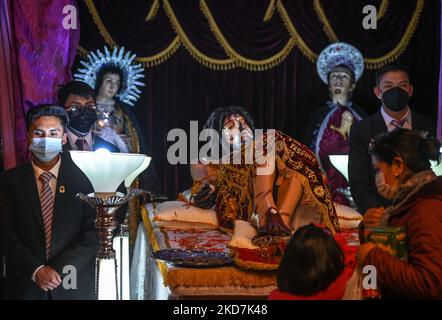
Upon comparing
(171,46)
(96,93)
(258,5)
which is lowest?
(96,93)

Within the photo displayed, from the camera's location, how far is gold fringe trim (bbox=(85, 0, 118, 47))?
20.4 feet

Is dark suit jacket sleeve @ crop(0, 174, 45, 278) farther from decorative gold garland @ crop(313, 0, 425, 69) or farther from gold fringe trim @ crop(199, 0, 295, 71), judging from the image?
decorative gold garland @ crop(313, 0, 425, 69)

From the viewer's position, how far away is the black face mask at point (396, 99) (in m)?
4.01

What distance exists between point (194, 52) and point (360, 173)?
130 inches

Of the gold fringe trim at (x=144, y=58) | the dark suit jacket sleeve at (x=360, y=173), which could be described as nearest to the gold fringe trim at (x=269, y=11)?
the gold fringe trim at (x=144, y=58)

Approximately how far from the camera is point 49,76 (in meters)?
5.03

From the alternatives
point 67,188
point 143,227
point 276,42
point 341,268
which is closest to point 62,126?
point 67,188

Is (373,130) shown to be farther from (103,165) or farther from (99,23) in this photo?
(99,23)

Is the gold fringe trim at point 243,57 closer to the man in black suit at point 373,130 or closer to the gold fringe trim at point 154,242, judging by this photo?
the gold fringe trim at point 154,242

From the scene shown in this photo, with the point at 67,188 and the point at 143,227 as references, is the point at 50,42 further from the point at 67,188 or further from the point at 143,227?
Answer: the point at 67,188

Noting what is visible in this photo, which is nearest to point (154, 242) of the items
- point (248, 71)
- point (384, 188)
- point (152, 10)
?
point (384, 188)

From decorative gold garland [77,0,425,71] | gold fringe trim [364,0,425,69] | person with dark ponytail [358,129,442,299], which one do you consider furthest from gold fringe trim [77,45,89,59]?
person with dark ponytail [358,129,442,299]

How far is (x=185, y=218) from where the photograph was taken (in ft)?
14.0
